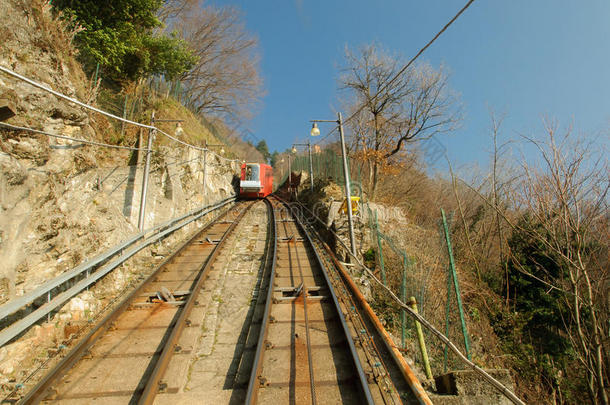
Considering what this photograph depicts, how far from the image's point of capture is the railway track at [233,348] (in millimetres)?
3834

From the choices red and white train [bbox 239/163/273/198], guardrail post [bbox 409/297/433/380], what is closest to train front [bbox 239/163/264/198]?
red and white train [bbox 239/163/273/198]

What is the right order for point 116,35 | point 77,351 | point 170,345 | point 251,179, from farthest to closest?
point 251,179 → point 116,35 → point 170,345 → point 77,351

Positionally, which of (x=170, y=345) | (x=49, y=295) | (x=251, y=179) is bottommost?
(x=170, y=345)

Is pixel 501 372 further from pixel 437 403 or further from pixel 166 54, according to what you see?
pixel 166 54

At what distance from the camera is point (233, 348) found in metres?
5.09

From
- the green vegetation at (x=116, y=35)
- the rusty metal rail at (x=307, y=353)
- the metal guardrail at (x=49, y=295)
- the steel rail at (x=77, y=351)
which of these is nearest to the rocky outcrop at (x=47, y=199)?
the metal guardrail at (x=49, y=295)

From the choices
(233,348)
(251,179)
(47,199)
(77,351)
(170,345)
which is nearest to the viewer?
(77,351)

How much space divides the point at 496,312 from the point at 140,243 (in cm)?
1220

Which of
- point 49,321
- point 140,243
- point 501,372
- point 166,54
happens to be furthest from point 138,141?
point 501,372

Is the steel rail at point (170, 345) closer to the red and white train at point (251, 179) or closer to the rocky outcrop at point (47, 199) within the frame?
the rocky outcrop at point (47, 199)

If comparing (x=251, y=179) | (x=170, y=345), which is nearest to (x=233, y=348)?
(x=170, y=345)

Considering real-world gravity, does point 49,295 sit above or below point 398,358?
above

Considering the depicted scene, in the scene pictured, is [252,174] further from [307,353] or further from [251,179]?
[307,353]

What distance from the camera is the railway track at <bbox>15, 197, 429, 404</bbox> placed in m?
3.83
